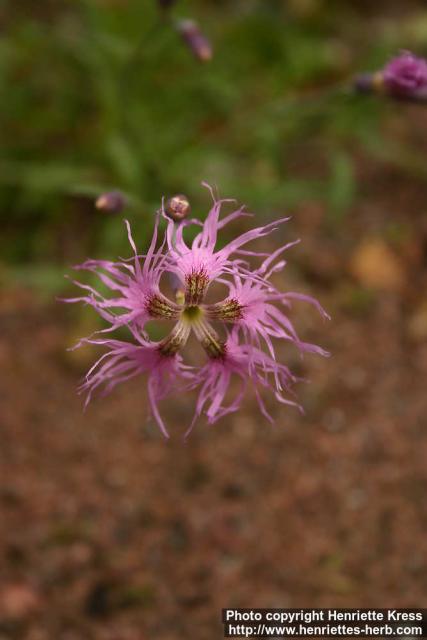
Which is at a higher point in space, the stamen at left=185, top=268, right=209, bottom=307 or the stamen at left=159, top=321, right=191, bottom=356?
the stamen at left=185, top=268, right=209, bottom=307

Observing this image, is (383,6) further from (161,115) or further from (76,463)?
(76,463)

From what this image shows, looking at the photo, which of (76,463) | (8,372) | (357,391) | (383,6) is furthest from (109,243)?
(383,6)

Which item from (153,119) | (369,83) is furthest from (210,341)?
(153,119)

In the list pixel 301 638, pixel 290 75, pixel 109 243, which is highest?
pixel 290 75

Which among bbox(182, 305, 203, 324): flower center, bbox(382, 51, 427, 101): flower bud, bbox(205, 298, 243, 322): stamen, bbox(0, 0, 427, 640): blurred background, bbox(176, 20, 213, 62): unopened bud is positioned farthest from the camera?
bbox(176, 20, 213, 62): unopened bud

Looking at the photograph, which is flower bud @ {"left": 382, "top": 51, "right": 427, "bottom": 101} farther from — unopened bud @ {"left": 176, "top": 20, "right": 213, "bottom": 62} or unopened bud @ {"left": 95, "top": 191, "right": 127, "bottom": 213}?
unopened bud @ {"left": 95, "top": 191, "right": 127, "bottom": 213}

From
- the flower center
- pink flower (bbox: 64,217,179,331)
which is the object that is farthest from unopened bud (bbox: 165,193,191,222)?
the flower center
